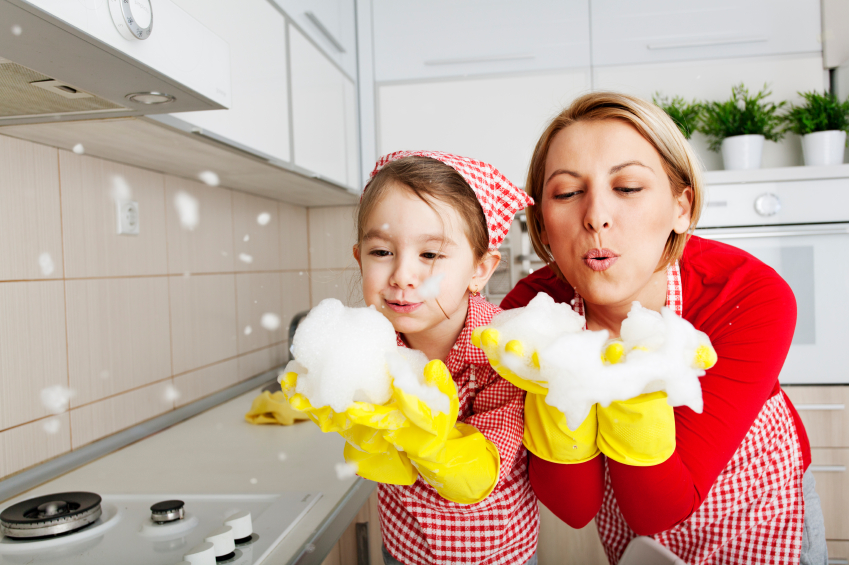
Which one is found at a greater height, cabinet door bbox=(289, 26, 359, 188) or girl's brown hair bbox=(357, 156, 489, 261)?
cabinet door bbox=(289, 26, 359, 188)

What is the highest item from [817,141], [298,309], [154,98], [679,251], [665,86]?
[665,86]

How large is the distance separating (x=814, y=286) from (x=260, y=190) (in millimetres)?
1722

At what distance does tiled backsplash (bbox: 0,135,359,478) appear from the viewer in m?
1.02

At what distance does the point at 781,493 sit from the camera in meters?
0.80

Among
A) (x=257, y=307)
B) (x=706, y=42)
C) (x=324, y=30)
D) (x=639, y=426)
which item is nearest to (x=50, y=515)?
(x=639, y=426)

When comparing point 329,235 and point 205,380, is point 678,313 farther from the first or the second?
point 329,235

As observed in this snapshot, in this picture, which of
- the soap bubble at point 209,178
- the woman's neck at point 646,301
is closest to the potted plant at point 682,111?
the woman's neck at point 646,301

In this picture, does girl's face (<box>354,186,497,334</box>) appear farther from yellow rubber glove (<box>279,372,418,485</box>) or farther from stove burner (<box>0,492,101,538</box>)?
stove burner (<box>0,492,101,538</box>)

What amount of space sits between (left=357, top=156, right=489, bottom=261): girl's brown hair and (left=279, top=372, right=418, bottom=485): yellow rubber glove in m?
0.25

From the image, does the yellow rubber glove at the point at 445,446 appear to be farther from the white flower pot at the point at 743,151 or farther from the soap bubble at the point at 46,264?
the white flower pot at the point at 743,151

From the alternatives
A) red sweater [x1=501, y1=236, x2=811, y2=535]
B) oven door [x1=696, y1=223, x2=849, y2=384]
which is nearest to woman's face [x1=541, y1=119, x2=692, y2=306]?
red sweater [x1=501, y1=236, x2=811, y2=535]

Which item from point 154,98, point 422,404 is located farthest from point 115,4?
point 422,404

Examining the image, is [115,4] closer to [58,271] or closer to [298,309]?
[58,271]

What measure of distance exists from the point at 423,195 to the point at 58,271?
2.70 feet
